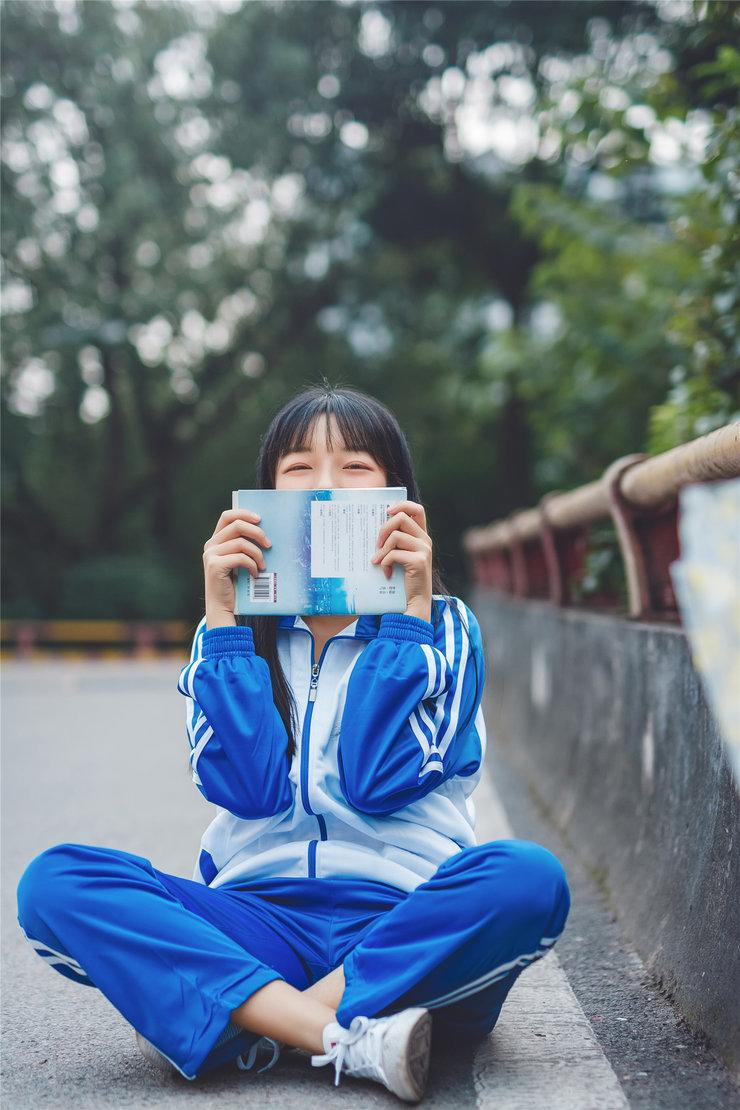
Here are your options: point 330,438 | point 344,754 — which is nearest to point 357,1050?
point 344,754

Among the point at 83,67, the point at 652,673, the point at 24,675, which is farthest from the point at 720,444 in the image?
the point at 83,67

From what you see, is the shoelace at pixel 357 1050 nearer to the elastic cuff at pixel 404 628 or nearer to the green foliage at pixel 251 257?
the elastic cuff at pixel 404 628

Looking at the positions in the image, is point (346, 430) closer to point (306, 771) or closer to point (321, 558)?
point (321, 558)

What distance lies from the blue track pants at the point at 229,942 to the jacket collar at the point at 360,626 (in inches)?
23.2

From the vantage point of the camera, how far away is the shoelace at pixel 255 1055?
8.20 ft

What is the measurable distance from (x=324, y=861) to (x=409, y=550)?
0.68 metres

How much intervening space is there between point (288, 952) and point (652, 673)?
59.8 inches

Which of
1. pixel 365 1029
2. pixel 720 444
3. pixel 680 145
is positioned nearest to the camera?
pixel 365 1029

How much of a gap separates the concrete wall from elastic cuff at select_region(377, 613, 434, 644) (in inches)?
27.0

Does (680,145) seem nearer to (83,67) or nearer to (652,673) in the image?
(652,673)

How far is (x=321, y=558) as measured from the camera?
2.79 metres

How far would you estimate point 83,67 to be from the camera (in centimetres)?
1794

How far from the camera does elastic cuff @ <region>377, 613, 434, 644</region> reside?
274 cm

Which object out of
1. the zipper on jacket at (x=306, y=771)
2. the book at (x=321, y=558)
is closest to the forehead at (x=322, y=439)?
the book at (x=321, y=558)
